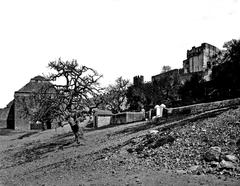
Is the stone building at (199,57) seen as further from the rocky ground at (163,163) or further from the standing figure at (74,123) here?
the rocky ground at (163,163)

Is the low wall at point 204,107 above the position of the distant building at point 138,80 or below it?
below

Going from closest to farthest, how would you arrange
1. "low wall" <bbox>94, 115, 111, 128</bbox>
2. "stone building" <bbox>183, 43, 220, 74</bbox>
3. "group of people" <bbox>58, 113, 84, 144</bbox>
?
"group of people" <bbox>58, 113, 84, 144</bbox>
"low wall" <bbox>94, 115, 111, 128</bbox>
"stone building" <bbox>183, 43, 220, 74</bbox>

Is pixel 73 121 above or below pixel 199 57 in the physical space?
below

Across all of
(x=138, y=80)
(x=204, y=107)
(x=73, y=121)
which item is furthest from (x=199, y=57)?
(x=73, y=121)

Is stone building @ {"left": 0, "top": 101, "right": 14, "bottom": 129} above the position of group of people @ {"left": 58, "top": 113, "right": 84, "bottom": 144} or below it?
below

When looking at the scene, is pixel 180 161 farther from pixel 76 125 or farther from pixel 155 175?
pixel 76 125

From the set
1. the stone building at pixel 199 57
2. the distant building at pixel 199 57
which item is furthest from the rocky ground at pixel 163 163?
the stone building at pixel 199 57

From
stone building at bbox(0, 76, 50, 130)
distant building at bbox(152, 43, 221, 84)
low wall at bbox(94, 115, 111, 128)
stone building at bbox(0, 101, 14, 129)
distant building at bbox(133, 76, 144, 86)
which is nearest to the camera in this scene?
low wall at bbox(94, 115, 111, 128)

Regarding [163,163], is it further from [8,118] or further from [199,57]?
[199,57]

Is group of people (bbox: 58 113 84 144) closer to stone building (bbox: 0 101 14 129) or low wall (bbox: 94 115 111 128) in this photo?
low wall (bbox: 94 115 111 128)

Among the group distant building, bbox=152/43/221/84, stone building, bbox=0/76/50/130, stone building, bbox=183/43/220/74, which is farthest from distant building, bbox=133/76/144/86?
stone building, bbox=0/76/50/130

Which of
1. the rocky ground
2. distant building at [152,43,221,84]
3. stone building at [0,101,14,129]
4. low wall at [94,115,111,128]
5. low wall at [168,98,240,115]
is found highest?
distant building at [152,43,221,84]

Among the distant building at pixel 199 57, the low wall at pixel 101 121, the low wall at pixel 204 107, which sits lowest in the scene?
the low wall at pixel 101 121

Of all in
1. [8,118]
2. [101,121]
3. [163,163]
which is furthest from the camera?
[8,118]
